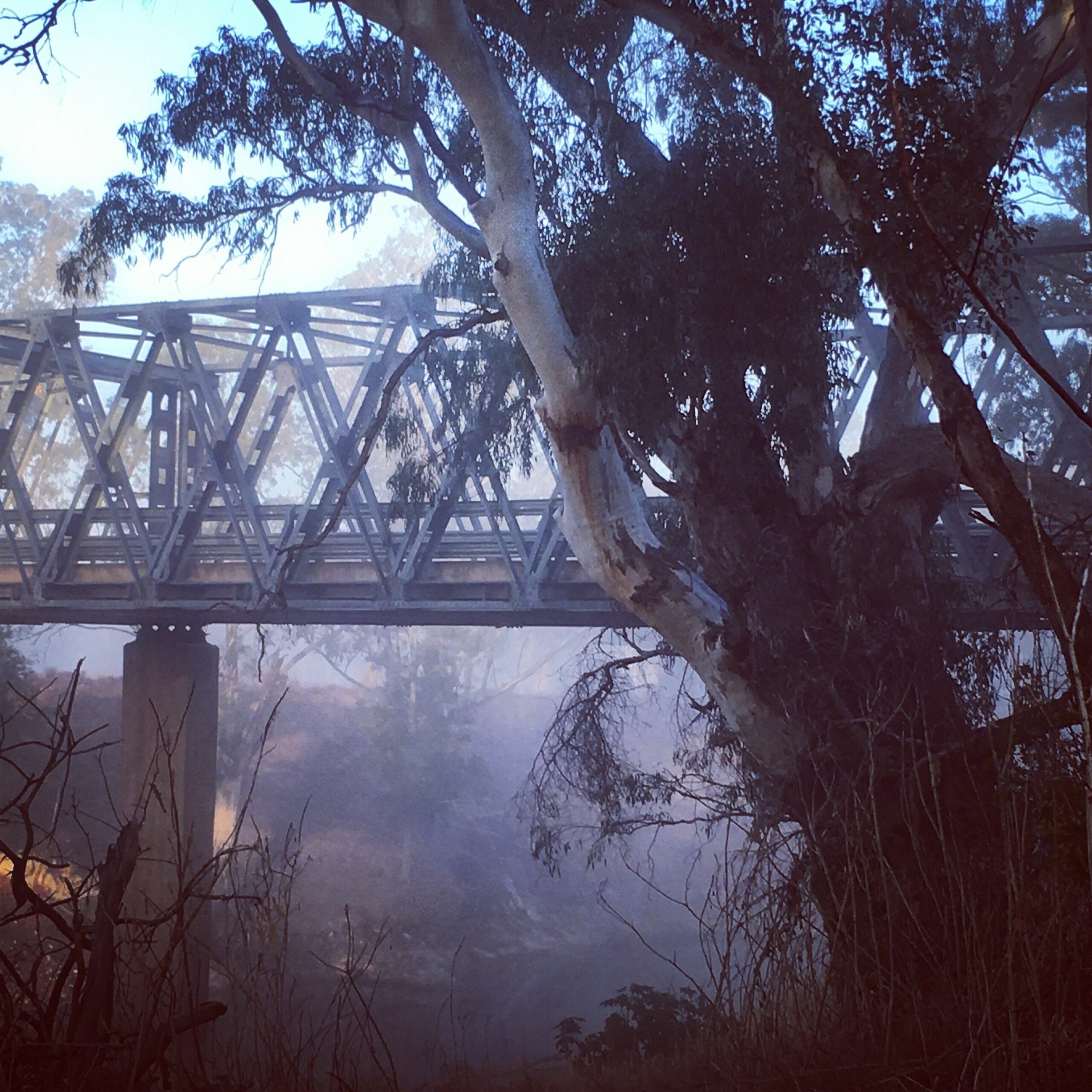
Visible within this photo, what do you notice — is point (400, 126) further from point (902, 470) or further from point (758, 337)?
point (902, 470)

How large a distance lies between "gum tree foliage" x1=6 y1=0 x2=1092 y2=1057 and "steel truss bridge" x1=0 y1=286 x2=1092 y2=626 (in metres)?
1.15

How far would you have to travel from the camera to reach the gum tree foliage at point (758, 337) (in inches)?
234

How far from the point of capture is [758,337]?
7359 millimetres

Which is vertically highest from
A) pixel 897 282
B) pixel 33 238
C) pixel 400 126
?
pixel 33 238

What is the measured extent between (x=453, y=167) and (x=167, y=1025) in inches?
277

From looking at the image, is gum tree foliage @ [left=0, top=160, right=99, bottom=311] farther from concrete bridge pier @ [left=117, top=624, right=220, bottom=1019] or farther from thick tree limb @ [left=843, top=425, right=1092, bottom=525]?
thick tree limb @ [left=843, top=425, right=1092, bottom=525]

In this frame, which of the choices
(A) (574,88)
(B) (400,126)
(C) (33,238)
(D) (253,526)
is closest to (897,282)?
(A) (574,88)

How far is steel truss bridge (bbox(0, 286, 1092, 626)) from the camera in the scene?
9828 mm

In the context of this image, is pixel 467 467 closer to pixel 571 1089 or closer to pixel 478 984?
pixel 571 1089

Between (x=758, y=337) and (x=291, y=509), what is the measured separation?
16.3 feet

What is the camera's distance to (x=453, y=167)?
27.6 ft

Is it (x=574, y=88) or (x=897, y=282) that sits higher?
(x=574, y=88)

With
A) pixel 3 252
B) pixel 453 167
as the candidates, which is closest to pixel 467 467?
pixel 453 167

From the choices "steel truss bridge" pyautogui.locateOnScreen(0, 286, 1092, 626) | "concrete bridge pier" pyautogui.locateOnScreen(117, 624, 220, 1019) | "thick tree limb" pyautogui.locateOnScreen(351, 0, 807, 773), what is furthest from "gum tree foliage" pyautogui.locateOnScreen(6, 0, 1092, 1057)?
"concrete bridge pier" pyautogui.locateOnScreen(117, 624, 220, 1019)
